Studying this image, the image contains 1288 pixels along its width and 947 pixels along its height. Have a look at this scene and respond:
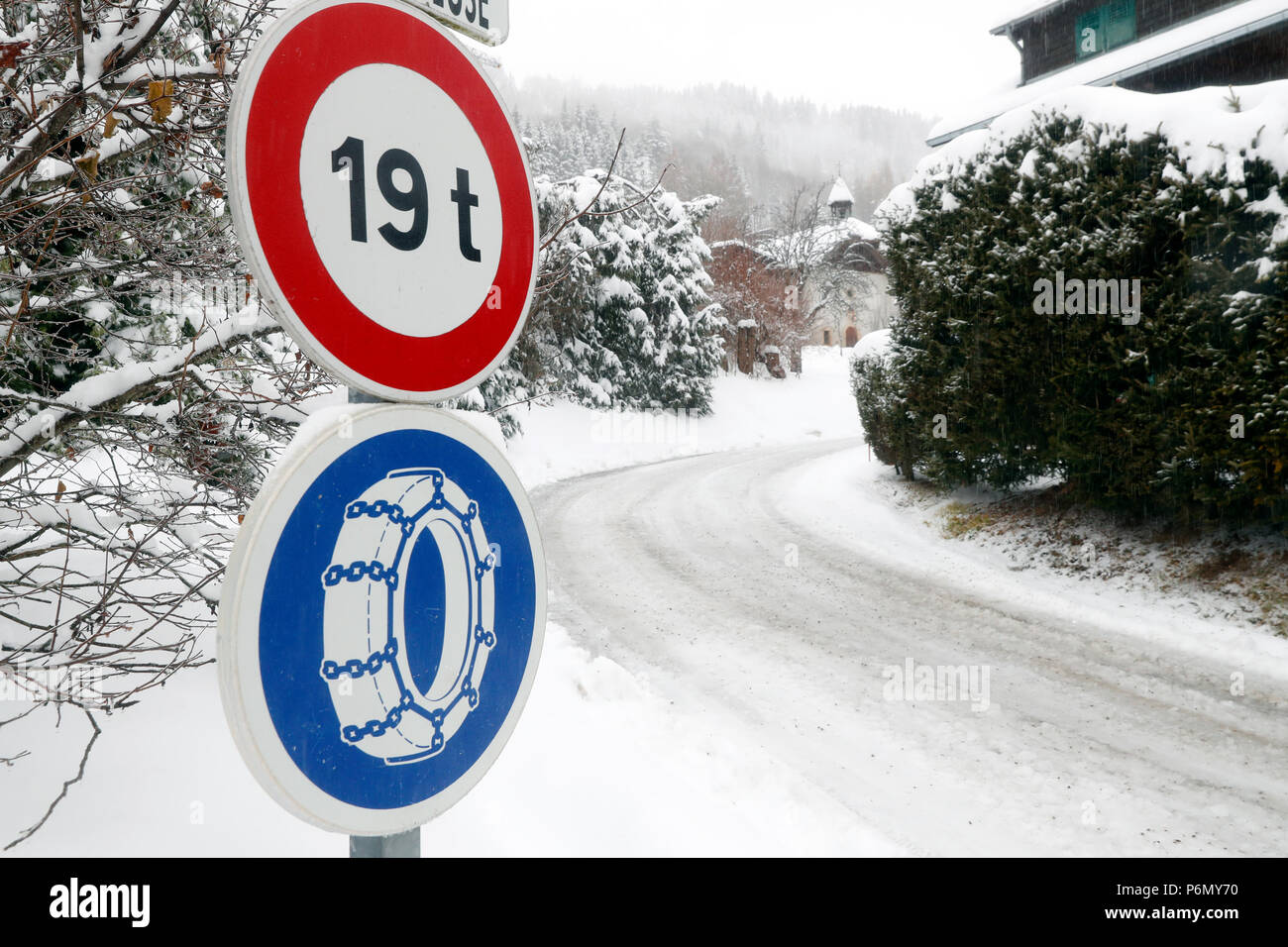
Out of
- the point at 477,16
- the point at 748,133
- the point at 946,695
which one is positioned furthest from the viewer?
the point at 748,133

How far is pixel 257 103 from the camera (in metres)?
1.06

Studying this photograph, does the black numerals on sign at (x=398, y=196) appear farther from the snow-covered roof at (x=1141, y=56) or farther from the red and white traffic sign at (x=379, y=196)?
the snow-covered roof at (x=1141, y=56)

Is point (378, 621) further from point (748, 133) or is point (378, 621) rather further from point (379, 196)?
point (748, 133)

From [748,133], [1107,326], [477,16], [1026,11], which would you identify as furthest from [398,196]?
[748,133]

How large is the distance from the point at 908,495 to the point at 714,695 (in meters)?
8.01

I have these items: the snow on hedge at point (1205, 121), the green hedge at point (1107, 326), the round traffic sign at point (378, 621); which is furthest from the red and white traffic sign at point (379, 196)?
the snow on hedge at point (1205, 121)

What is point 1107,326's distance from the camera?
7.70 metres

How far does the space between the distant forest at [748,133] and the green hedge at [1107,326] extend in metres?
73.2

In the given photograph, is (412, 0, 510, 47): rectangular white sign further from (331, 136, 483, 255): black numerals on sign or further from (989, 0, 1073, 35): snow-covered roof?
(989, 0, 1073, 35): snow-covered roof

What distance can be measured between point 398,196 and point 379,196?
36 millimetres

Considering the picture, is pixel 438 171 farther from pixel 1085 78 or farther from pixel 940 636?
pixel 1085 78

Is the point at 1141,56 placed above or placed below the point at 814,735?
above

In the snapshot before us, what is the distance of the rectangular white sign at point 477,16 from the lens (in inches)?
59.3

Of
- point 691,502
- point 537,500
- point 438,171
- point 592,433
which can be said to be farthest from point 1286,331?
point 592,433
